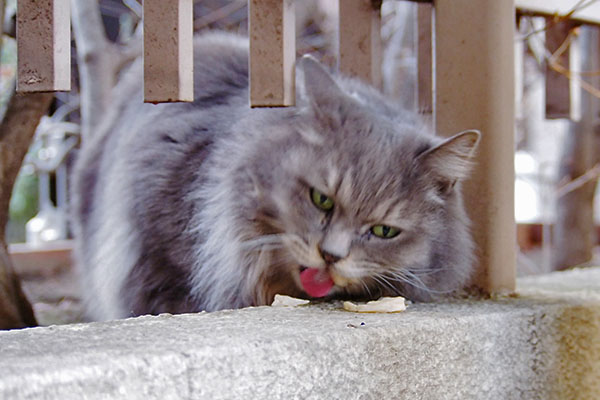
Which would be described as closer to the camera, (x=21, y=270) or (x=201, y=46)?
(x=201, y=46)

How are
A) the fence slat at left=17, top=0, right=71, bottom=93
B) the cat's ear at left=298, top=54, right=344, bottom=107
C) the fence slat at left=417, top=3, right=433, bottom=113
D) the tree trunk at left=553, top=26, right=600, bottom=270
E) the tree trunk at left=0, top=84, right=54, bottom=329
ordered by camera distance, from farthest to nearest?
the tree trunk at left=553, top=26, right=600, bottom=270 < the fence slat at left=417, top=3, right=433, bottom=113 < the tree trunk at left=0, top=84, right=54, bottom=329 < the cat's ear at left=298, top=54, right=344, bottom=107 < the fence slat at left=17, top=0, right=71, bottom=93

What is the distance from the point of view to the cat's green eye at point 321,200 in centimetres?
172

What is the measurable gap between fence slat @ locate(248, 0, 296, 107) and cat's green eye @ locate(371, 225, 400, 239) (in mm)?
400

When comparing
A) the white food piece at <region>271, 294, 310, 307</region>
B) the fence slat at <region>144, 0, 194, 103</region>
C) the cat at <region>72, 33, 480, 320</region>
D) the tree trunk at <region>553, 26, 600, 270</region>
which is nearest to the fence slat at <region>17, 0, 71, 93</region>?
the fence slat at <region>144, 0, 194, 103</region>

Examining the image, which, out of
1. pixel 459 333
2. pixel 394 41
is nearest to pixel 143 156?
pixel 459 333

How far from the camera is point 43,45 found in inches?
54.5

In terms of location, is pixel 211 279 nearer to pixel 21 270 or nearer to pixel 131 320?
pixel 131 320

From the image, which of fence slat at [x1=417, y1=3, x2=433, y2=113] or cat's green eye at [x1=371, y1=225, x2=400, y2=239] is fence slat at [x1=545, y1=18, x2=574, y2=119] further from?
cat's green eye at [x1=371, y1=225, x2=400, y2=239]

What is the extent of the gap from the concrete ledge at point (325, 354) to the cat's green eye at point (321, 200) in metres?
0.25

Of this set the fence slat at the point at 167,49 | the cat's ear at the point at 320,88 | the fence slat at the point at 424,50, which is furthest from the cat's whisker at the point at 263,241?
the fence slat at the point at 424,50

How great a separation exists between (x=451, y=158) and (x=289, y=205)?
0.43m

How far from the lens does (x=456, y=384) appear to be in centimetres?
146

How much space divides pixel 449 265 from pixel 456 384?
1.46 ft

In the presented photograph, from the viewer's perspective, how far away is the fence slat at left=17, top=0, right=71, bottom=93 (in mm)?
1382
